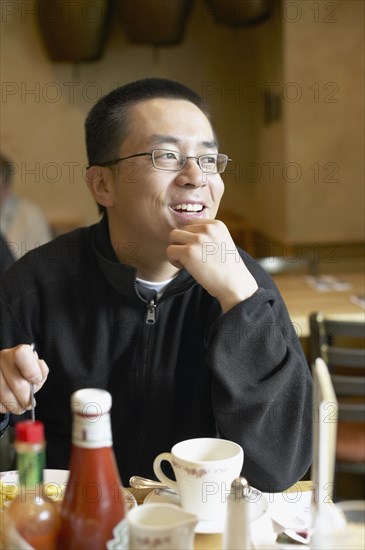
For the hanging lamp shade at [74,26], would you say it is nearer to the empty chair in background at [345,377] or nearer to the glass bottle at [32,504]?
the empty chair in background at [345,377]

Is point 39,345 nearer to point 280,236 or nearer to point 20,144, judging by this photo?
point 280,236

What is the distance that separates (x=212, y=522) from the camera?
42.7 inches

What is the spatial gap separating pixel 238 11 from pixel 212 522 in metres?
4.81

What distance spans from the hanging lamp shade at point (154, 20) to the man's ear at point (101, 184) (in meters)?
4.06

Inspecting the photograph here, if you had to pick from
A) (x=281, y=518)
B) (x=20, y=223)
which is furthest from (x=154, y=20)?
(x=281, y=518)

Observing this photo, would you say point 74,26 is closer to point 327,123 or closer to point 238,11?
point 238,11

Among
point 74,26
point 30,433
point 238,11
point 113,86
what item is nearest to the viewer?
point 30,433

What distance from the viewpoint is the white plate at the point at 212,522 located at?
1068 millimetres

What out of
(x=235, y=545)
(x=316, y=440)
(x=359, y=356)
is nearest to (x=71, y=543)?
(x=235, y=545)

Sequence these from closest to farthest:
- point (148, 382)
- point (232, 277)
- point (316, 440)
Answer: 1. point (316, 440)
2. point (232, 277)
3. point (148, 382)

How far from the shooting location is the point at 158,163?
1580mm

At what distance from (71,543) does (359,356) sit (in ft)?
5.59

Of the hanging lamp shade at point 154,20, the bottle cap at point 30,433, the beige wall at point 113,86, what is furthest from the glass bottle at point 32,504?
the hanging lamp shade at point 154,20

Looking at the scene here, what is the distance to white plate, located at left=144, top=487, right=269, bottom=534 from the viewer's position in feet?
3.51
